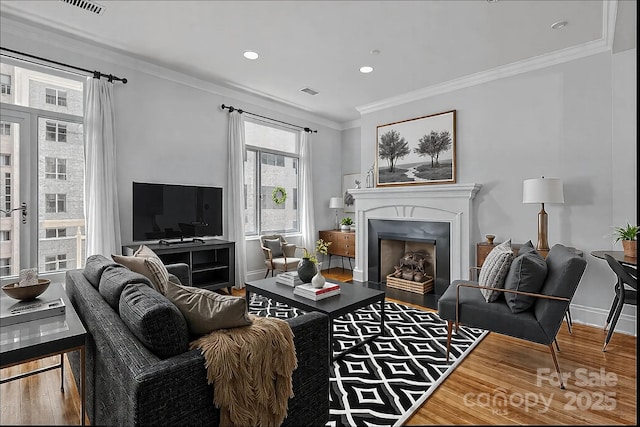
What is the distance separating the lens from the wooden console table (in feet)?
17.9

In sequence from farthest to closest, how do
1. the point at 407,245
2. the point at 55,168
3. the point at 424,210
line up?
1. the point at 407,245
2. the point at 424,210
3. the point at 55,168

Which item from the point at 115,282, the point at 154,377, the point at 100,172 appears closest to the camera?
the point at 154,377

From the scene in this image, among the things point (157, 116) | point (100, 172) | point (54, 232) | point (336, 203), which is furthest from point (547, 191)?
point (54, 232)

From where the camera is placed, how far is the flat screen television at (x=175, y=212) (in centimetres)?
365

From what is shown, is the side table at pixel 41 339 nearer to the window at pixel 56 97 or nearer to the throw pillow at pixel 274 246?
the window at pixel 56 97

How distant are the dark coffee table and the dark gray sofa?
72 cm

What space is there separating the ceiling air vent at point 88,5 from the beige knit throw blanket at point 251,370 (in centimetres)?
287

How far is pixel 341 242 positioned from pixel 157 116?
3.19 m

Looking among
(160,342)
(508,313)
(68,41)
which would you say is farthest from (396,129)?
(160,342)

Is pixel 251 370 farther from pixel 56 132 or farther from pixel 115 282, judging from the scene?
pixel 56 132

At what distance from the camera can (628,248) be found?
2.37m

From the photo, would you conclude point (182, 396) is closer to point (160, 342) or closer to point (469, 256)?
point (160, 342)

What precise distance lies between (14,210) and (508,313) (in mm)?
3740

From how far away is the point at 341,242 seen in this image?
5.61 meters
